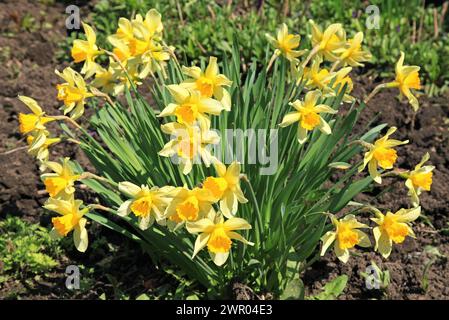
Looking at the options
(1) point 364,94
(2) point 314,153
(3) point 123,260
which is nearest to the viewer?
(2) point 314,153

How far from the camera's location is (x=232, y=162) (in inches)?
93.0

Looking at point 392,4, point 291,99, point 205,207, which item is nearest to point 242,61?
point 392,4

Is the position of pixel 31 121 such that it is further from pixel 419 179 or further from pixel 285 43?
pixel 419 179

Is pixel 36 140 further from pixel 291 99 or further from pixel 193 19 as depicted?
pixel 193 19

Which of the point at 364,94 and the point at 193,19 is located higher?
the point at 193,19

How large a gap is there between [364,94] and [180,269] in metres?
1.69

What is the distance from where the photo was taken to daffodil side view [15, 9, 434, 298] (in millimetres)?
2359

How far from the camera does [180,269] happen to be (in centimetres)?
298

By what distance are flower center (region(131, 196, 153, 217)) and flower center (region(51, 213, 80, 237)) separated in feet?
0.85

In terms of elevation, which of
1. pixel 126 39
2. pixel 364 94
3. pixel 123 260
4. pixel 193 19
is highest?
pixel 126 39

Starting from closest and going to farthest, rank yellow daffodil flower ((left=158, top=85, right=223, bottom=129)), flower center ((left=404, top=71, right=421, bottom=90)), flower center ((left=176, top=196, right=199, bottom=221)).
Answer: flower center ((left=176, top=196, right=199, bottom=221)) < yellow daffodil flower ((left=158, top=85, right=223, bottom=129)) < flower center ((left=404, top=71, right=421, bottom=90))

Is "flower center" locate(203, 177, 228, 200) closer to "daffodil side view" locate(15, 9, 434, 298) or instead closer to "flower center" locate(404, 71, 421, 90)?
"daffodil side view" locate(15, 9, 434, 298)

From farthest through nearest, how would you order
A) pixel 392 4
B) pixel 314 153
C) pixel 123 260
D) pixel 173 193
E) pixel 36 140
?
pixel 392 4
pixel 123 260
pixel 314 153
pixel 36 140
pixel 173 193

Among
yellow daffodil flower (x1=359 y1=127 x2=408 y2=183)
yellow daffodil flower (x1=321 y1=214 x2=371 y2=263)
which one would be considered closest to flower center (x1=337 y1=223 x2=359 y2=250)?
yellow daffodil flower (x1=321 y1=214 x2=371 y2=263)
